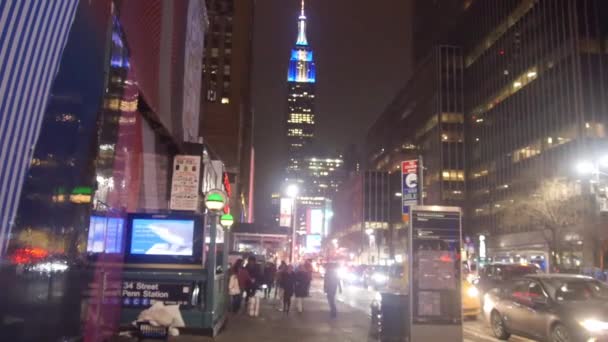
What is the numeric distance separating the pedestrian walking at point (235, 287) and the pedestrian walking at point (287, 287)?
60.9 inches

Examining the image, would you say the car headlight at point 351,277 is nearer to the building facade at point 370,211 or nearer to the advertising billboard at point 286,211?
the advertising billboard at point 286,211

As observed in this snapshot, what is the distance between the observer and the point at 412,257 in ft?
37.9

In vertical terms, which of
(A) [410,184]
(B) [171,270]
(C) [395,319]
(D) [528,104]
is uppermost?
(D) [528,104]

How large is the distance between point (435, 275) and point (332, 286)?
24.0 ft

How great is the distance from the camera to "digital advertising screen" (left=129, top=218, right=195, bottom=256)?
1334 centimetres

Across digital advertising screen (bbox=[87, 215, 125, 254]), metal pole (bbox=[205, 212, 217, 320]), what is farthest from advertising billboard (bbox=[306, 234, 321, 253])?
digital advertising screen (bbox=[87, 215, 125, 254])

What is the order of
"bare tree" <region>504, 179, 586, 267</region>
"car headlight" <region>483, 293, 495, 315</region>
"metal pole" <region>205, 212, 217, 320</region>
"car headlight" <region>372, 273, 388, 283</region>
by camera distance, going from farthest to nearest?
"bare tree" <region>504, 179, 586, 267</region> → "car headlight" <region>372, 273, 388, 283</region> → "car headlight" <region>483, 293, 495, 315</region> → "metal pole" <region>205, 212, 217, 320</region>

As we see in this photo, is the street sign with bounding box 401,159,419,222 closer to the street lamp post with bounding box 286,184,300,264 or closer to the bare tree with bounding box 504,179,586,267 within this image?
the street lamp post with bounding box 286,184,300,264

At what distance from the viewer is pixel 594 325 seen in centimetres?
1136

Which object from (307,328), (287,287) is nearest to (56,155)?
(307,328)

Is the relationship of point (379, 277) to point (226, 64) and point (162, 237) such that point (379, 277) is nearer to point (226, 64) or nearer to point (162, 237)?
point (162, 237)

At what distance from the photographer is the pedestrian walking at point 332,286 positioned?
18.2m

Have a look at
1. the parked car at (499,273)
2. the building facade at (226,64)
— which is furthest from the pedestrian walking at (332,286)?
the building facade at (226,64)

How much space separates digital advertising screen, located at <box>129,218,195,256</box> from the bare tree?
36486 mm
